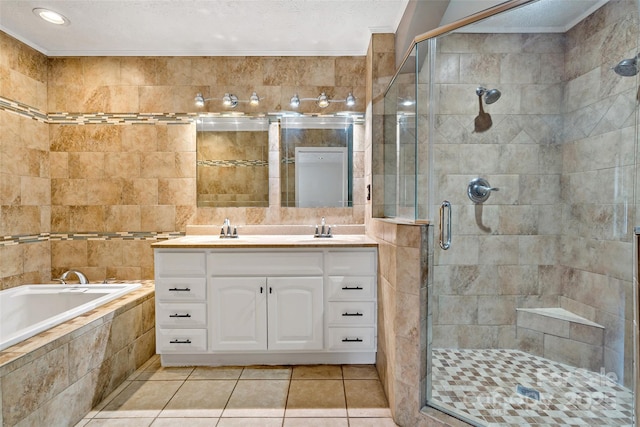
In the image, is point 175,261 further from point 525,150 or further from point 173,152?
point 525,150

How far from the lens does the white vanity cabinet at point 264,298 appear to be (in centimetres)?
216

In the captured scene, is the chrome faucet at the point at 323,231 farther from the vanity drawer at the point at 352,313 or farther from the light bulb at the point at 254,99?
the light bulb at the point at 254,99

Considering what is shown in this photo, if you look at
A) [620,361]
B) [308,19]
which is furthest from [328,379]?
[308,19]

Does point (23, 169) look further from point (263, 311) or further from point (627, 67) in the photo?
point (627, 67)

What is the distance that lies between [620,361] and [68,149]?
3.91m

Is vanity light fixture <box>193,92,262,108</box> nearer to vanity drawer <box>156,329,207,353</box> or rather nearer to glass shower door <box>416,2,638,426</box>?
glass shower door <box>416,2,638,426</box>

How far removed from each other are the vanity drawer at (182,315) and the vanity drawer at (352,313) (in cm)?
87

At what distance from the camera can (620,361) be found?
154 cm

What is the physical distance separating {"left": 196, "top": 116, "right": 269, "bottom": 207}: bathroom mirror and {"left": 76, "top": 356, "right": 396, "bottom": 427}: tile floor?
1329 millimetres

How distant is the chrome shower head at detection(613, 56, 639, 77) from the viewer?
1515 millimetres

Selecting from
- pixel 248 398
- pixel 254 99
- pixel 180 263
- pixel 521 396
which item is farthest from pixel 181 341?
pixel 521 396

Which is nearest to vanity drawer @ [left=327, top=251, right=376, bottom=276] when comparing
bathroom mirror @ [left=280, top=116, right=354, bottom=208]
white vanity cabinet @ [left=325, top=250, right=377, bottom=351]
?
white vanity cabinet @ [left=325, top=250, right=377, bottom=351]

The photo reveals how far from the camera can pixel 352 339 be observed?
7.13ft

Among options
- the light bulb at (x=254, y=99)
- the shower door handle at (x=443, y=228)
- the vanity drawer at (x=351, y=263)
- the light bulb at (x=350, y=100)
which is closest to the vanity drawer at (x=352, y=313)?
the vanity drawer at (x=351, y=263)
